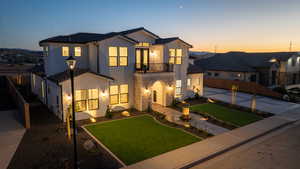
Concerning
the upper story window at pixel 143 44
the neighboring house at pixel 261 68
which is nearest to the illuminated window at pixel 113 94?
the upper story window at pixel 143 44

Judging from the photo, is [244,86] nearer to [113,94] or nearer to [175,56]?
[175,56]

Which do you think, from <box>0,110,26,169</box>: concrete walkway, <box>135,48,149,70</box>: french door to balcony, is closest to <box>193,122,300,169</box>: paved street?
<box>0,110,26,169</box>: concrete walkway

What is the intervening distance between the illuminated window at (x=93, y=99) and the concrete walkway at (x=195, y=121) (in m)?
5.08

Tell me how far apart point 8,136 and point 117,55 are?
8.79m

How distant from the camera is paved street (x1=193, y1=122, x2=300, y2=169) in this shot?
7.45 meters

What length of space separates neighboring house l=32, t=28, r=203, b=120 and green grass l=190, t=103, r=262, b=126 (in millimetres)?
2954

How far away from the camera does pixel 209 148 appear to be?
874 centimetres

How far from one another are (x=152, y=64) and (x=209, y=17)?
1241 centimetres

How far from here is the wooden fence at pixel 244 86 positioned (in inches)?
861

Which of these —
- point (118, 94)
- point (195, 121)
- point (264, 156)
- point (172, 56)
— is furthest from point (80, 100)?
point (264, 156)

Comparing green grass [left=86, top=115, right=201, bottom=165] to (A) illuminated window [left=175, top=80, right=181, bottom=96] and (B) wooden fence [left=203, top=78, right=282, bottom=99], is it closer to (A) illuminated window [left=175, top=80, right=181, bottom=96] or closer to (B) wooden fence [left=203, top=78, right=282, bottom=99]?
(A) illuminated window [left=175, top=80, right=181, bottom=96]

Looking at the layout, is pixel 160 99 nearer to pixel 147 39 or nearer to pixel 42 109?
pixel 147 39

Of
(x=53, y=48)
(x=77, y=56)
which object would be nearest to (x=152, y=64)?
(x=77, y=56)

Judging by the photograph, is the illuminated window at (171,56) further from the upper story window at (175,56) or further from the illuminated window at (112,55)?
the illuminated window at (112,55)
